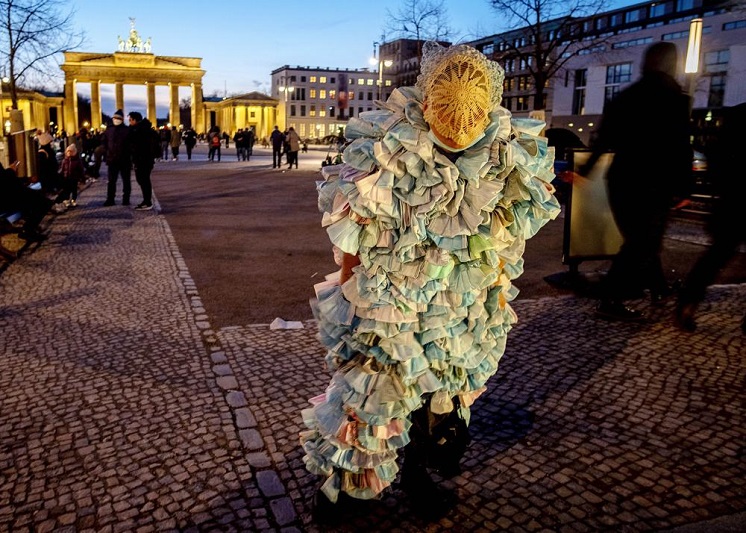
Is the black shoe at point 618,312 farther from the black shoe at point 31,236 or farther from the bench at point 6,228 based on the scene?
the black shoe at point 31,236

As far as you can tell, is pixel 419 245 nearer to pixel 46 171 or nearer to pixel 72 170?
pixel 46 171

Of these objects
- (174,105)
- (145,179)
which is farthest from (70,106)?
(145,179)

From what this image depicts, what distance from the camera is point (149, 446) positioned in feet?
12.0

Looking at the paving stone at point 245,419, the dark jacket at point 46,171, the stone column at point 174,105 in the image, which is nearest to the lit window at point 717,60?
the dark jacket at point 46,171

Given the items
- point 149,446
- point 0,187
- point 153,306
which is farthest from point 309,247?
point 149,446

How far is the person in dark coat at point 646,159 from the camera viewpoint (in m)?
6.13

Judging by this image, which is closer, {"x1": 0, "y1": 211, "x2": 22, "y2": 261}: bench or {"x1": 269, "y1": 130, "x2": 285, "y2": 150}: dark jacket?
{"x1": 0, "y1": 211, "x2": 22, "y2": 261}: bench

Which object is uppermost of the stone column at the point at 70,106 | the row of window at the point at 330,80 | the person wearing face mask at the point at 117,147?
the row of window at the point at 330,80

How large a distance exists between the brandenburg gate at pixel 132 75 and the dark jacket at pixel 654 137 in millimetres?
101547

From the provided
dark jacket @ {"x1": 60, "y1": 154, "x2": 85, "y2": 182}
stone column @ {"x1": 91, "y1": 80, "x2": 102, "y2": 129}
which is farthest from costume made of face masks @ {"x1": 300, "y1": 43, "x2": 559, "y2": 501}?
stone column @ {"x1": 91, "y1": 80, "x2": 102, "y2": 129}

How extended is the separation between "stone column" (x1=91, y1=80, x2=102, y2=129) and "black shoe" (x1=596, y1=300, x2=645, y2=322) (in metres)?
104

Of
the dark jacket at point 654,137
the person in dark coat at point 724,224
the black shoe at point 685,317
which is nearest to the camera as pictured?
the person in dark coat at point 724,224

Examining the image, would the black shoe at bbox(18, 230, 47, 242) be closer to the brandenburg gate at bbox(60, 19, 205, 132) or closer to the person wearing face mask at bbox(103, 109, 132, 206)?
the person wearing face mask at bbox(103, 109, 132, 206)

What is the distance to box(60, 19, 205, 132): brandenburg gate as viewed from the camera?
97688 millimetres
